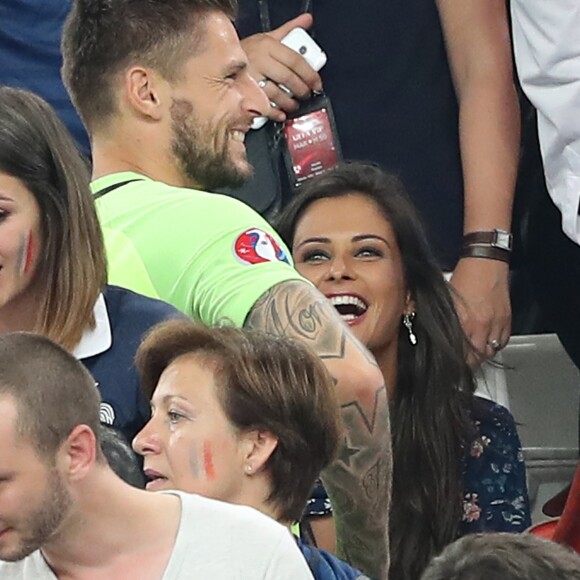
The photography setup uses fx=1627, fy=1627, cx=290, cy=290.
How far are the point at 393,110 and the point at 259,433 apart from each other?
1546mm

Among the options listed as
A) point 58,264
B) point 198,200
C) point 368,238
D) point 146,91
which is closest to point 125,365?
point 58,264

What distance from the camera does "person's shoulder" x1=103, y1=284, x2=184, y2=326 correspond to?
236 centimetres

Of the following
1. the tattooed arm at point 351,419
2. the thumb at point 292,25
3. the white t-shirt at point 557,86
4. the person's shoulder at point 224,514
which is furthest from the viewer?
the thumb at point 292,25

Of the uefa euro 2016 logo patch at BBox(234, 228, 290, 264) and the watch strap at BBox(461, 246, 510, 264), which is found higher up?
the uefa euro 2016 logo patch at BBox(234, 228, 290, 264)

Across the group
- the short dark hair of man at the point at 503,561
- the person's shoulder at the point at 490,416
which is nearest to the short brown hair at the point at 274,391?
the short dark hair of man at the point at 503,561

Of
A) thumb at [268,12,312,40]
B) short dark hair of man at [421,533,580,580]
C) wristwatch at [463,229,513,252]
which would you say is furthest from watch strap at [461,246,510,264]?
short dark hair of man at [421,533,580,580]

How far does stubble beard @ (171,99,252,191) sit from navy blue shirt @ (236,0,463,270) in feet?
3.00

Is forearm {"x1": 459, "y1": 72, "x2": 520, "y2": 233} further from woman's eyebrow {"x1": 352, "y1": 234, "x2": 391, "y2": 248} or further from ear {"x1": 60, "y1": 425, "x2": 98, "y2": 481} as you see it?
ear {"x1": 60, "y1": 425, "x2": 98, "y2": 481}

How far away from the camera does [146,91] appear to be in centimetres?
277

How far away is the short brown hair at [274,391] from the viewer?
2242 millimetres

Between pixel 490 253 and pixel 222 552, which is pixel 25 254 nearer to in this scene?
pixel 222 552

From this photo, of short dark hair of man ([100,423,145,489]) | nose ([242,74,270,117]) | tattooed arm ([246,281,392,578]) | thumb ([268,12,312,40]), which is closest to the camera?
short dark hair of man ([100,423,145,489])

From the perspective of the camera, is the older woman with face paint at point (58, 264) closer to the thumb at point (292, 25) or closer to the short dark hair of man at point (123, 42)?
the short dark hair of man at point (123, 42)

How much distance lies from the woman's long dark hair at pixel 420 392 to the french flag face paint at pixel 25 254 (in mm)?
1156
